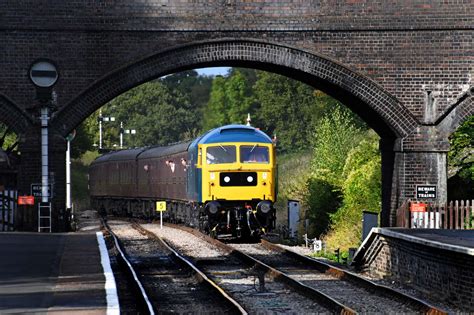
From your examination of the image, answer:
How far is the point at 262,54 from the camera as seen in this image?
29.9 m

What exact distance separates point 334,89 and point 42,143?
26.0 feet

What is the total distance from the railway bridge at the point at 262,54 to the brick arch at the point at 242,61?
29mm

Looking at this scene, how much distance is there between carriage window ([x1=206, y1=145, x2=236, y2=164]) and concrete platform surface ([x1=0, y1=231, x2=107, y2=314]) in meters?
6.11

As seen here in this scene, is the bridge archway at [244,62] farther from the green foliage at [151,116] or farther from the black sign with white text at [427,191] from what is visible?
the green foliage at [151,116]

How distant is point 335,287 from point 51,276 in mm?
4950

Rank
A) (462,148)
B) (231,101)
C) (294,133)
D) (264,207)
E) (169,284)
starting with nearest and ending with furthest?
(169,284) < (264,207) < (462,148) < (294,133) < (231,101)

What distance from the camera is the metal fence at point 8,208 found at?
3084cm

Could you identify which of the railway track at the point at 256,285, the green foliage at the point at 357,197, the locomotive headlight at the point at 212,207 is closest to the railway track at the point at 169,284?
the railway track at the point at 256,285

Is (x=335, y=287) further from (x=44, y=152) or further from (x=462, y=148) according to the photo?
(x=462, y=148)

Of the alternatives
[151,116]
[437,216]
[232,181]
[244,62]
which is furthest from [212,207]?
[151,116]

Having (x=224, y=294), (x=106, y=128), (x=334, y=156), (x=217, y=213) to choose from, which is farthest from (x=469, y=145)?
(x=106, y=128)

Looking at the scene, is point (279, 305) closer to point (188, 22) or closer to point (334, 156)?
point (188, 22)

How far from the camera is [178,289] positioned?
781 inches

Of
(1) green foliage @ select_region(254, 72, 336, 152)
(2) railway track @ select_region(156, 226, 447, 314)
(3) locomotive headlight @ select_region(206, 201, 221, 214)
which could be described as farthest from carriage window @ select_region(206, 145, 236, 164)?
(1) green foliage @ select_region(254, 72, 336, 152)
